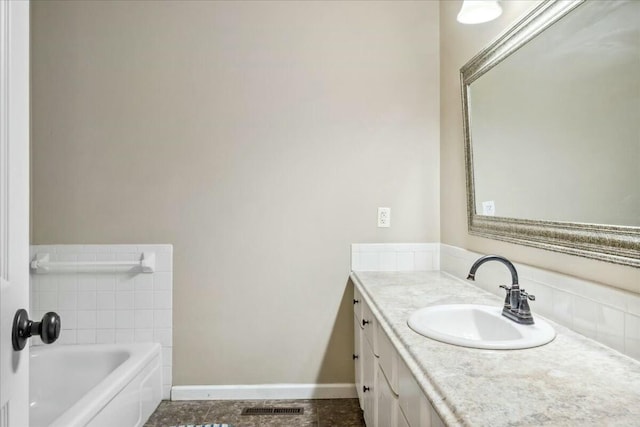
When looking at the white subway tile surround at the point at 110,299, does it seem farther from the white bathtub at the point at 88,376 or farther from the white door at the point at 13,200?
the white door at the point at 13,200

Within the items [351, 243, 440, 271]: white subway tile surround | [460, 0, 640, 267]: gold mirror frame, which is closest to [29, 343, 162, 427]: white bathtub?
[351, 243, 440, 271]: white subway tile surround

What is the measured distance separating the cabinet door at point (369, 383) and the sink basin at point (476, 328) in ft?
1.18

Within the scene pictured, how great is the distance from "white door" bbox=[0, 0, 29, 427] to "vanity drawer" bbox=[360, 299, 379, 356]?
1.21m

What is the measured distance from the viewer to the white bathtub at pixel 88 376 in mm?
2037

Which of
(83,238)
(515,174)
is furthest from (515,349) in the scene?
(83,238)

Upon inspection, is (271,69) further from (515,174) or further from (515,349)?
(515,349)

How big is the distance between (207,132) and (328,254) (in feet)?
3.41

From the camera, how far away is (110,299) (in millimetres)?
2436

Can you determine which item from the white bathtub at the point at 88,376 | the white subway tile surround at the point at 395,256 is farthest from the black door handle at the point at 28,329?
the white subway tile surround at the point at 395,256

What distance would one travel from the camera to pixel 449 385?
2.93 feet

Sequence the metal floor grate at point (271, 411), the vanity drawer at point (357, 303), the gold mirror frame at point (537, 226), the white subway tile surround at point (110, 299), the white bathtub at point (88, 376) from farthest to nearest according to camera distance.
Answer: the white subway tile surround at point (110, 299) < the metal floor grate at point (271, 411) < the vanity drawer at point (357, 303) < the white bathtub at point (88, 376) < the gold mirror frame at point (537, 226)

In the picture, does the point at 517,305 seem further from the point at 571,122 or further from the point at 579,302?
the point at 571,122

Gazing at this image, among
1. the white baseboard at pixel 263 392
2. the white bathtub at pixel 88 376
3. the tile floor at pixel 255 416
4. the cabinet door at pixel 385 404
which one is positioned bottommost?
the tile floor at pixel 255 416

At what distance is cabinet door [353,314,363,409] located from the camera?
2182 mm
